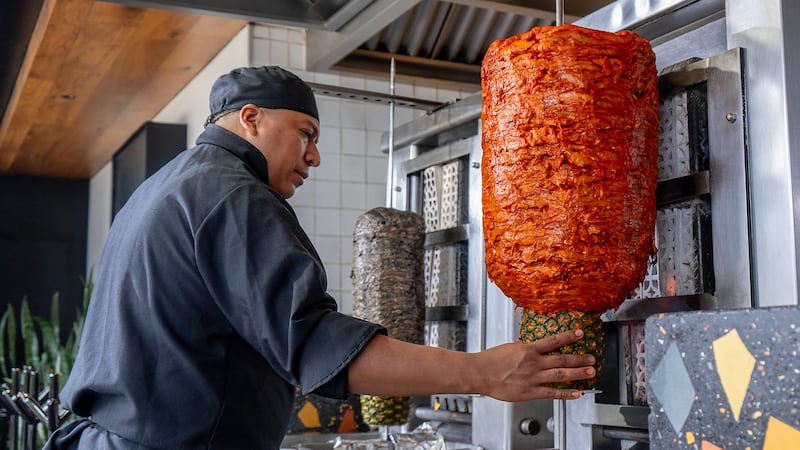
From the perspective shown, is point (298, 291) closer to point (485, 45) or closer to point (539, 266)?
point (539, 266)

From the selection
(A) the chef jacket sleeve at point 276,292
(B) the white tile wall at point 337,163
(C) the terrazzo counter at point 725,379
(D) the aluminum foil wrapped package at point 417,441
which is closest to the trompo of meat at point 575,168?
(A) the chef jacket sleeve at point 276,292

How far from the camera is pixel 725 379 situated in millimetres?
786

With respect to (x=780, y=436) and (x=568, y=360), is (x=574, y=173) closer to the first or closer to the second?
(x=568, y=360)

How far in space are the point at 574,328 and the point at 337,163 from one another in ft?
7.53

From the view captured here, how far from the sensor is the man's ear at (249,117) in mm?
1675

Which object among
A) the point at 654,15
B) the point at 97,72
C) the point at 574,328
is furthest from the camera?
the point at 97,72

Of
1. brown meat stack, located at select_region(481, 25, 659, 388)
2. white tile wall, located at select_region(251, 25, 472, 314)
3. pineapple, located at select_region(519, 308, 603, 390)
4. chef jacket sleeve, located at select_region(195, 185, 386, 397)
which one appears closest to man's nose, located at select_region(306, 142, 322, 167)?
chef jacket sleeve, located at select_region(195, 185, 386, 397)

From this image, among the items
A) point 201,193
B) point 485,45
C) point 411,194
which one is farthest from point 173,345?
point 485,45

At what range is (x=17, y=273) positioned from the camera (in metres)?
7.12

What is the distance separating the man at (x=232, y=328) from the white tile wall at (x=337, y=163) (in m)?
1.90

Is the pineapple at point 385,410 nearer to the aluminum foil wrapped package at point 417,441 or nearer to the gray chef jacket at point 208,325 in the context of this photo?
the aluminum foil wrapped package at point 417,441

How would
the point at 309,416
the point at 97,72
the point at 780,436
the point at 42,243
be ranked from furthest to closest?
the point at 42,243 → the point at 97,72 → the point at 309,416 → the point at 780,436

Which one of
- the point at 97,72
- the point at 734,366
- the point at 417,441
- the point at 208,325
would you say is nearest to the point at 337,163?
the point at 97,72

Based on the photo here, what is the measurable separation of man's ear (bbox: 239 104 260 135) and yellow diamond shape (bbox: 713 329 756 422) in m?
1.07
